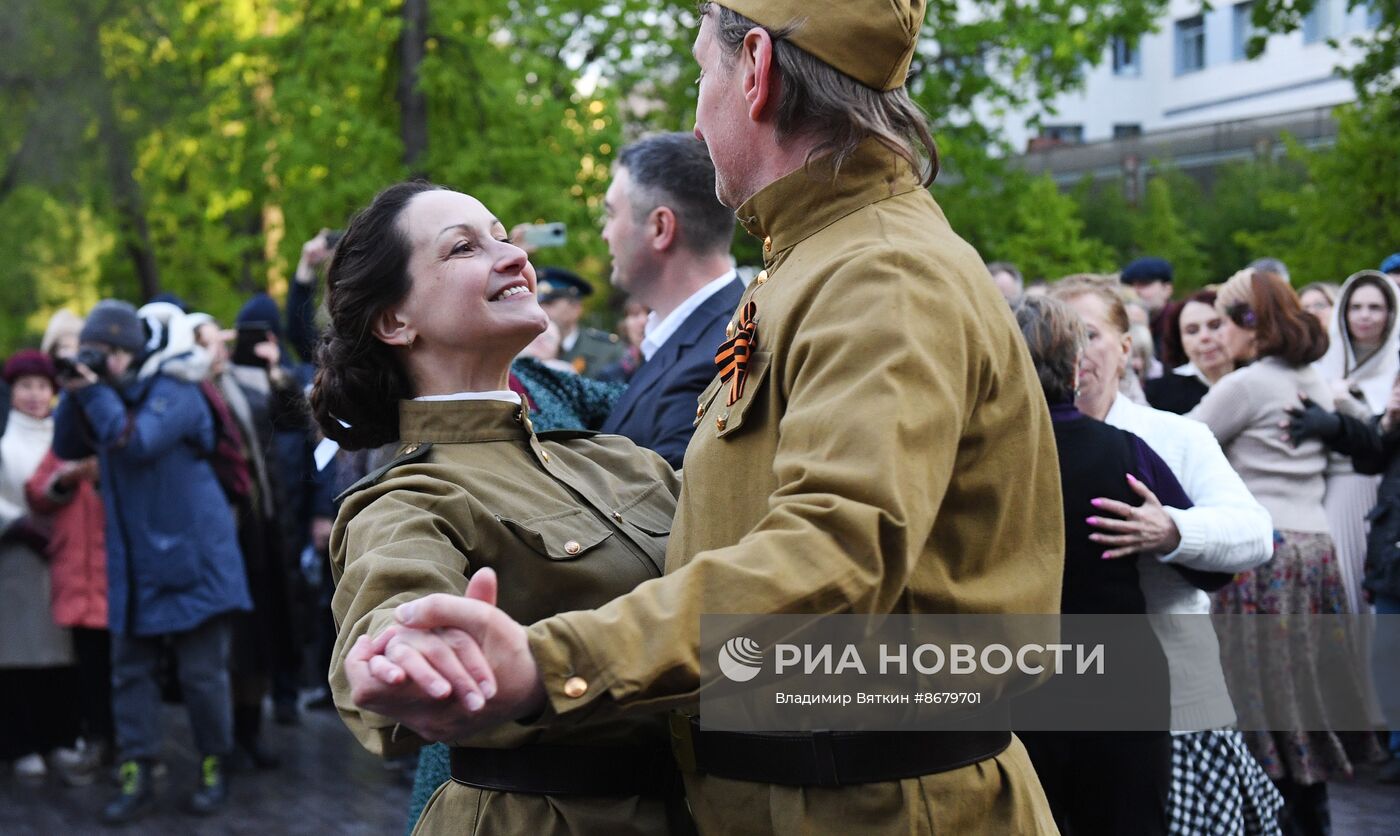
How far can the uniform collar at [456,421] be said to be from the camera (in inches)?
107

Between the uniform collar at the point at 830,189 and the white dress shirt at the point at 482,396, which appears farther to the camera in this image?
the white dress shirt at the point at 482,396

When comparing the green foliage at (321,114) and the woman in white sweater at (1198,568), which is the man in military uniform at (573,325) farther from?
the woman in white sweater at (1198,568)

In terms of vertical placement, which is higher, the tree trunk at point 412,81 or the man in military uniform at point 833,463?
the tree trunk at point 412,81

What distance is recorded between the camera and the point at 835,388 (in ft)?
6.17

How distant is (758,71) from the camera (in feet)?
7.16

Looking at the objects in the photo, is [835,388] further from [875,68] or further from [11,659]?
[11,659]

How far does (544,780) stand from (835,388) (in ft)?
3.09

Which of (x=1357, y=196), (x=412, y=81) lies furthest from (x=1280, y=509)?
(x=412, y=81)

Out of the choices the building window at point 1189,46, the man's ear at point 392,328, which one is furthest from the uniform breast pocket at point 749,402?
the building window at point 1189,46

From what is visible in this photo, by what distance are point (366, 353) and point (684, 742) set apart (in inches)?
38.9

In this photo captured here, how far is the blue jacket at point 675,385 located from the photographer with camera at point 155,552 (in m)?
3.75

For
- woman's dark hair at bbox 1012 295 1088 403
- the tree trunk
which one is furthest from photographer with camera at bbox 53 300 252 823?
the tree trunk

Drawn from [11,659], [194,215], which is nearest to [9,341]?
[194,215]

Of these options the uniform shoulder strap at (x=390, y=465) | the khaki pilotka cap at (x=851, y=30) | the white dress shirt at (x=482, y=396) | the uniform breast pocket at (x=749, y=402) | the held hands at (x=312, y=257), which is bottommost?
the uniform shoulder strap at (x=390, y=465)
